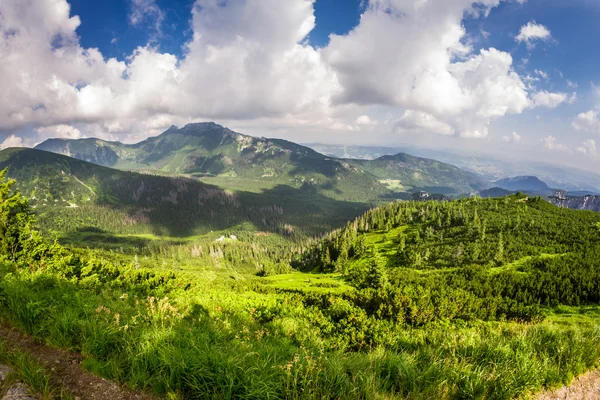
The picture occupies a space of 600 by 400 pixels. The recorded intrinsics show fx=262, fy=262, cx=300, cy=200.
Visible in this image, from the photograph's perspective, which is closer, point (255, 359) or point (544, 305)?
point (255, 359)

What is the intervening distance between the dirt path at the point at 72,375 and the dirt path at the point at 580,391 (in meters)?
9.56

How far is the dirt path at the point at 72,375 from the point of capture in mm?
5496

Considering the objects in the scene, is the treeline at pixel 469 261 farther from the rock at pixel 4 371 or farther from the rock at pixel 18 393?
the rock at pixel 4 371

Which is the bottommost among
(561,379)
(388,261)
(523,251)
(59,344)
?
(388,261)

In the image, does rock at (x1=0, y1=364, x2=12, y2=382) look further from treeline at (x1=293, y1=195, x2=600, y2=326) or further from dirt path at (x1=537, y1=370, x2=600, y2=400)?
treeline at (x1=293, y1=195, x2=600, y2=326)

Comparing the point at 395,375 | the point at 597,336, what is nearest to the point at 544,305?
the point at 597,336

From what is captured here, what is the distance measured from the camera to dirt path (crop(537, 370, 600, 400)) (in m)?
6.59

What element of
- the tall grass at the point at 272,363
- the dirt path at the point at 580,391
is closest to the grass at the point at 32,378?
the tall grass at the point at 272,363

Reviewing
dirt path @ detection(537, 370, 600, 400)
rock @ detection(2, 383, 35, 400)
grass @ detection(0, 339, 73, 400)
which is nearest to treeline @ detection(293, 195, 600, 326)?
dirt path @ detection(537, 370, 600, 400)

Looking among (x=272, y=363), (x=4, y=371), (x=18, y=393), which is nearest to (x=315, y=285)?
(x=272, y=363)

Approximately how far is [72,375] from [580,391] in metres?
12.7

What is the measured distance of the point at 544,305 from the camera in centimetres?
4322

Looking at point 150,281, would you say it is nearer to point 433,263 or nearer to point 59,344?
point 59,344

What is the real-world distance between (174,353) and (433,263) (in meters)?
106
